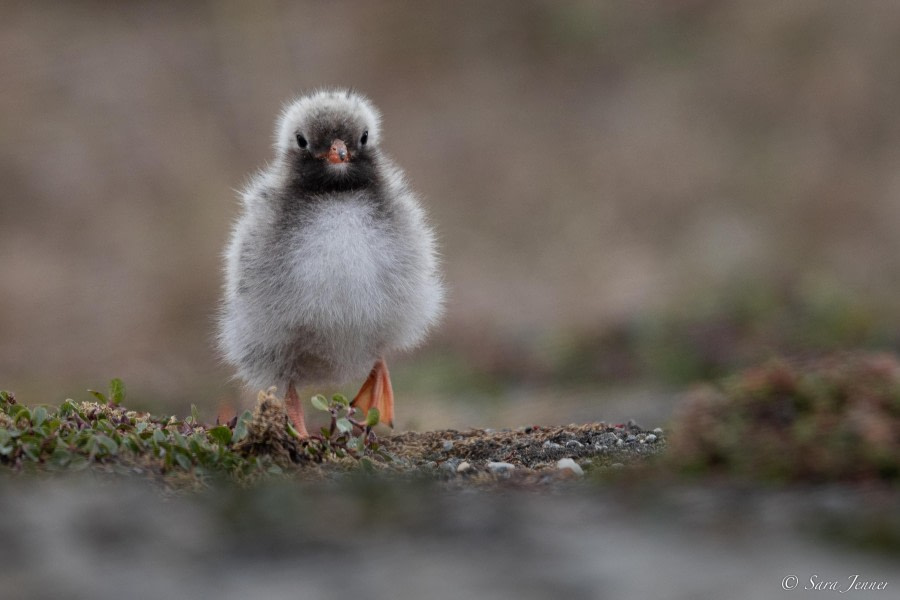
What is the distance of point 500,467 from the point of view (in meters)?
5.01

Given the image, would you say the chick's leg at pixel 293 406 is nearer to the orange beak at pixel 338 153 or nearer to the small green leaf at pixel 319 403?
the small green leaf at pixel 319 403

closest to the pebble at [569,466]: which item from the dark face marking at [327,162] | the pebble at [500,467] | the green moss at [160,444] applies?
the pebble at [500,467]

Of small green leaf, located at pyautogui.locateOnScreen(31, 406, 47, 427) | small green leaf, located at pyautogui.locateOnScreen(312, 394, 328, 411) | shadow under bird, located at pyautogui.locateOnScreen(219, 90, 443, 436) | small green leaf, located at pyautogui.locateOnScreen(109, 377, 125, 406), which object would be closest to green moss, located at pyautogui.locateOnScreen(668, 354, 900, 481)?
small green leaf, located at pyautogui.locateOnScreen(312, 394, 328, 411)

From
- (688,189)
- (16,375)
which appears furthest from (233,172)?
(688,189)

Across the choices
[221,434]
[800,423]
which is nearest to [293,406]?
[221,434]

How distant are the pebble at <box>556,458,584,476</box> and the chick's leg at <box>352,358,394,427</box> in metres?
1.57

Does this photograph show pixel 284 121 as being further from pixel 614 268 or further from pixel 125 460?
pixel 614 268

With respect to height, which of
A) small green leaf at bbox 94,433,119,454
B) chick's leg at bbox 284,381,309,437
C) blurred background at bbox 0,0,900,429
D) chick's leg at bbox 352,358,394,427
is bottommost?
small green leaf at bbox 94,433,119,454

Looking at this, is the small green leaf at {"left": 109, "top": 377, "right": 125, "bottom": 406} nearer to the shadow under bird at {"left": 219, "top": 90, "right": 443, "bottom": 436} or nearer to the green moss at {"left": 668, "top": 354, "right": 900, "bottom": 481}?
the shadow under bird at {"left": 219, "top": 90, "right": 443, "bottom": 436}

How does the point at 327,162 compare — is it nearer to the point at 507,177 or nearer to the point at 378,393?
the point at 378,393

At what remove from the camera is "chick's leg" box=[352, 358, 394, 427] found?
Answer: 21.3 ft

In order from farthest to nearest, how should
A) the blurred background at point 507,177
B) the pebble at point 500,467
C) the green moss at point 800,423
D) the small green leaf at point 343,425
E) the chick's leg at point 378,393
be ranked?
the blurred background at point 507,177 → the chick's leg at point 378,393 → the small green leaf at point 343,425 → the pebble at point 500,467 → the green moss at point 800,423

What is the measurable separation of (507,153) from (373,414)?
1177 centimetres

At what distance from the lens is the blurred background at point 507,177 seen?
10.8 m
